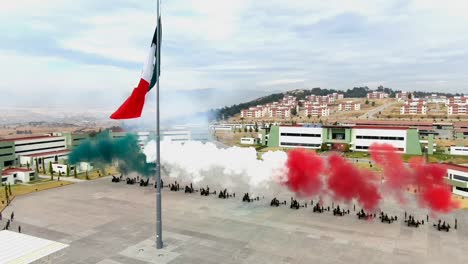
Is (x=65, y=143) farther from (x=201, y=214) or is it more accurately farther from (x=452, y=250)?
(x=452, y=250)

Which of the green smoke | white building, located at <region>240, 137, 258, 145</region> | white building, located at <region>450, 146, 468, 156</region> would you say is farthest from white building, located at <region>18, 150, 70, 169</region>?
white building, located at <region>450, 146, 468, 156</region>

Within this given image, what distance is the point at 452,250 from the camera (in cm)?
3228

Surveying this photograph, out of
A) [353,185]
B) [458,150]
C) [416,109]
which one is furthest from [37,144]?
[416,109]

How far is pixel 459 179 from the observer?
172ft

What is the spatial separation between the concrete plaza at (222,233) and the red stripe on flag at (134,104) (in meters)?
12.3

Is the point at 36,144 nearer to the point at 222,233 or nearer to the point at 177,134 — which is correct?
the point at 177,134

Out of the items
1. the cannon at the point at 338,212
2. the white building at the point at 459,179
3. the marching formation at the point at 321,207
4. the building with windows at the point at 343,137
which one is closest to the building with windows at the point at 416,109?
the building with windows at the point at 343,137

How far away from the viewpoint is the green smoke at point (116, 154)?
199ft

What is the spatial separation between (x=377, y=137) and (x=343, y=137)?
911 cm

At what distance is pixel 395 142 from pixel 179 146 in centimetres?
6237

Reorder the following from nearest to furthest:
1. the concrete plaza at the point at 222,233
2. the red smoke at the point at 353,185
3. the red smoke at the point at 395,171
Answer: the concrete plaza at the point at 222,233 < the red smoke at the point at 353,185 < the red smoke at the point at 395,171

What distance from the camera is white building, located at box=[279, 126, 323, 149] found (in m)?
100

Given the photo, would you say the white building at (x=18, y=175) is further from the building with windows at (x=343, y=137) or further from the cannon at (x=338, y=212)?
the building with windows at (x=343, y=137)

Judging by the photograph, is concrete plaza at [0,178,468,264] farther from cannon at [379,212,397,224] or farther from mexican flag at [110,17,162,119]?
mexican flag at [110,17,162,119]
